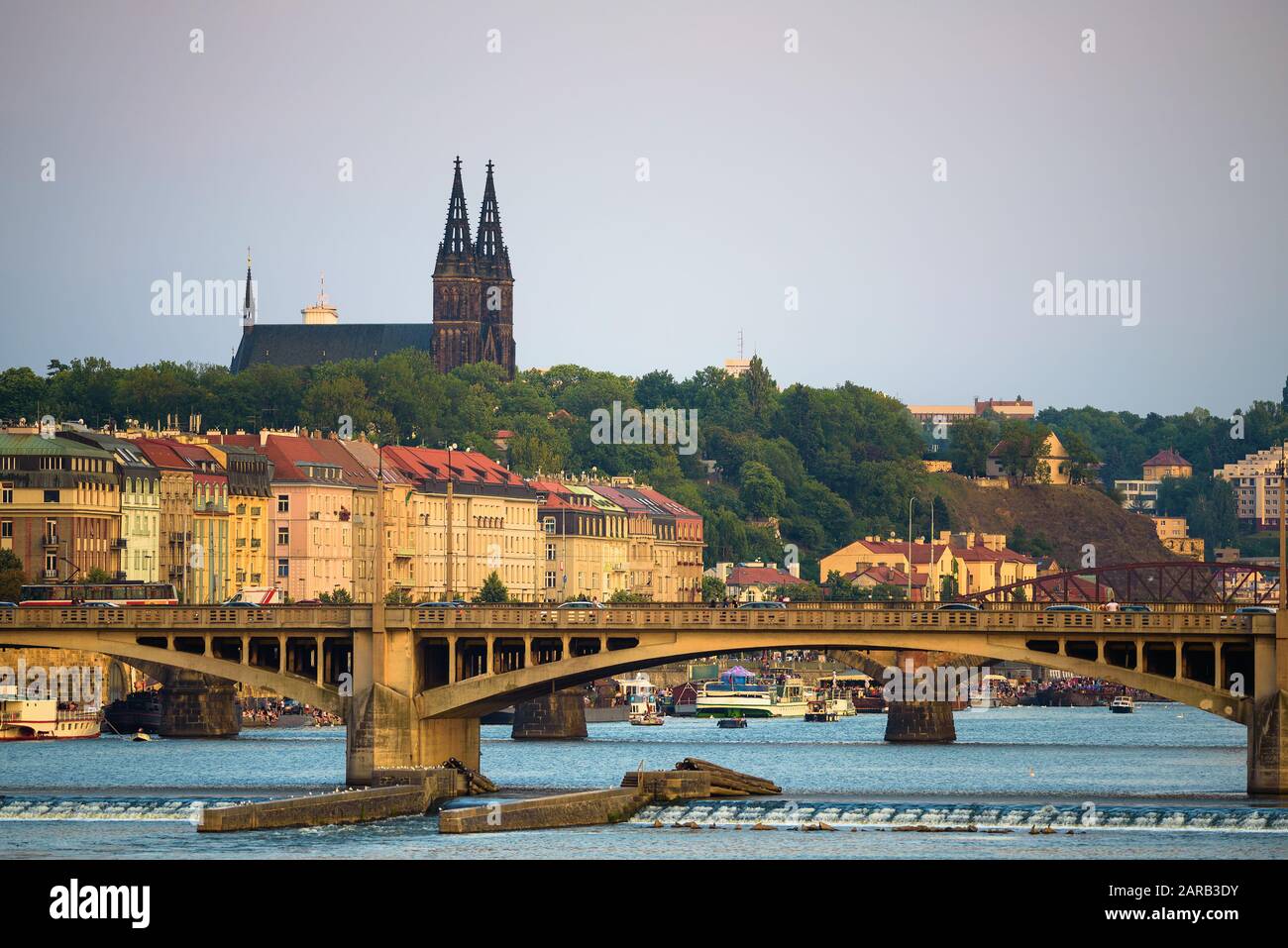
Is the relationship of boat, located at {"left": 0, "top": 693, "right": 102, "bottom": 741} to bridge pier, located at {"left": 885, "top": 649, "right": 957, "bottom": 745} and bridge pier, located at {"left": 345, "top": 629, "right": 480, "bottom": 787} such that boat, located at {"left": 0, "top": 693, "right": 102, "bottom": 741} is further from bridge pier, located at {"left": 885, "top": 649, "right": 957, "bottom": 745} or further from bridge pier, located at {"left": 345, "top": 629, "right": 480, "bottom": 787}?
bridge pier, located at {"left": 345, "top": 629, "right": 480, "bottom": 787}

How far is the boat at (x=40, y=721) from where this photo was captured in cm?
16512

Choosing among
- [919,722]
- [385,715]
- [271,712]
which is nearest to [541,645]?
[385,715]

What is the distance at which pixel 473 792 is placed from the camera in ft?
379

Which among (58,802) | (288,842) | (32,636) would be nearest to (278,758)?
(32,636)

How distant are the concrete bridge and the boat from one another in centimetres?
4387

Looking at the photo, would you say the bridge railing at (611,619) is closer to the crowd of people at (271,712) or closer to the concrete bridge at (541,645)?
the concrete bridge at (541,645)

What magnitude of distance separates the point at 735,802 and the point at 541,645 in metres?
12.5

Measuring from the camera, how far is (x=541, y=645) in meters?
121

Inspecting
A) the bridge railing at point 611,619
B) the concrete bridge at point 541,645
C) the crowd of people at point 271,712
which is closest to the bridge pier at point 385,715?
the concrete bridge at point 541,645

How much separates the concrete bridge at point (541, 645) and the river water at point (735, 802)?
354 centimetres
